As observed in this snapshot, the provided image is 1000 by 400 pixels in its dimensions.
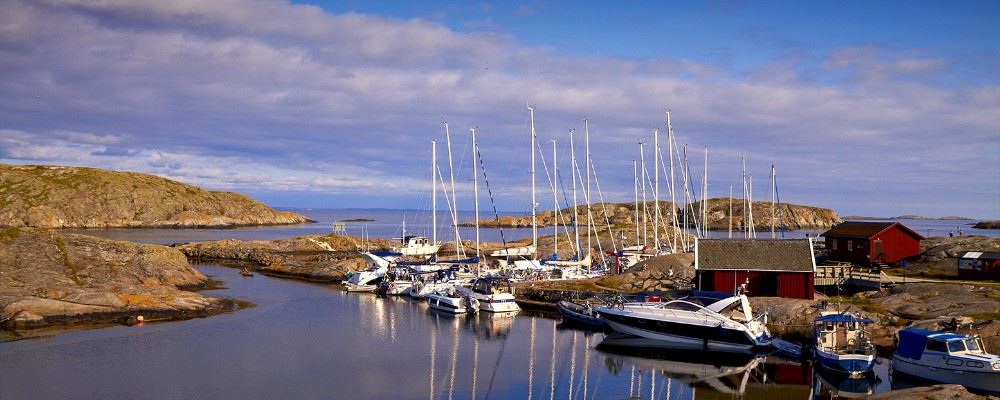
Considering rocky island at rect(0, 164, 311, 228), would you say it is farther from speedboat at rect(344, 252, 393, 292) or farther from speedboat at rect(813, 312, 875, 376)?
speedboat at rect(813, 312, 875, 376)

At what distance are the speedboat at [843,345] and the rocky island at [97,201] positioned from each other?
5952 inches

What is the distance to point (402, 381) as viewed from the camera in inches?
1339

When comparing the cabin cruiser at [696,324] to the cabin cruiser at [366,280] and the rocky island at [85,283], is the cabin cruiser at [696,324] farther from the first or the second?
the cabin cruiser at [366,280]

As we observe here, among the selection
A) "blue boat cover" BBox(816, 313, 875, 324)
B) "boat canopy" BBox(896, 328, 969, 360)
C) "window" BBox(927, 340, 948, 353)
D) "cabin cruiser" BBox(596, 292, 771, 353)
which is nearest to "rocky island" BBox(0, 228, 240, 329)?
"cabin cruiser" BBox(596, 292, 771, 353)

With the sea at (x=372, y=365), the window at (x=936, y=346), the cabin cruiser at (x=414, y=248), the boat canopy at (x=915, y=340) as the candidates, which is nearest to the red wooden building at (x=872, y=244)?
the sea at (x=372, y=365)

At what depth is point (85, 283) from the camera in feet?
173

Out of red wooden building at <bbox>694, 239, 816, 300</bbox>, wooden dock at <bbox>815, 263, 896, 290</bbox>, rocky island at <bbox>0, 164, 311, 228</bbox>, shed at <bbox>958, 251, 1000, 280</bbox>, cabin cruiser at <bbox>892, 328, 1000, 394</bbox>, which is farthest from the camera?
rocky island at <bbox>0, 164, 311, 228</bbox>

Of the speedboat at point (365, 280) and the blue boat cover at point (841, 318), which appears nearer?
the blue boat cover at point (841, 318)

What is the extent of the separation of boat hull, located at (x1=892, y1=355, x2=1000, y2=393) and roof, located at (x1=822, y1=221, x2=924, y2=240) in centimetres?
2798

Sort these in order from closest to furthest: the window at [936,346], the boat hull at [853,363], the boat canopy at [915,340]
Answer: the window at [936,346], the boat canopy at [915,340], the boat hull at [853,363]

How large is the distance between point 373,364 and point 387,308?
2006 cm

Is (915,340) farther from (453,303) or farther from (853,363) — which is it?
(453,303)

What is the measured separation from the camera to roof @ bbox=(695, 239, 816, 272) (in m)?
46.7

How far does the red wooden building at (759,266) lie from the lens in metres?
46.5
